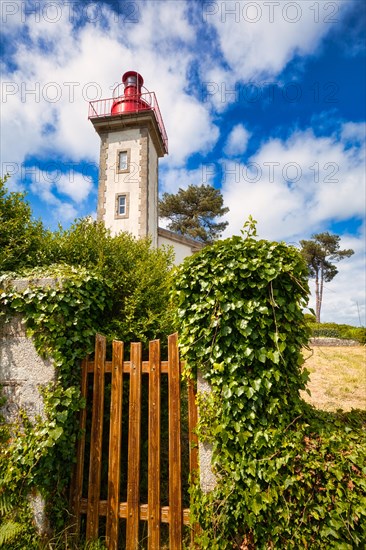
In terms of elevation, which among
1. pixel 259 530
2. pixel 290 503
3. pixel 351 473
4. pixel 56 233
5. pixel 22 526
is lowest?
pixel 22 526

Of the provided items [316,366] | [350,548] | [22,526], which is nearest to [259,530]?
[350,548]

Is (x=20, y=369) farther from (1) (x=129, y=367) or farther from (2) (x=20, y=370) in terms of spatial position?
(1) (x=129, y=367)

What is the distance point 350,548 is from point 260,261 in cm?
233

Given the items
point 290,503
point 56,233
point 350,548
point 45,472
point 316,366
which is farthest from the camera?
point 316,366

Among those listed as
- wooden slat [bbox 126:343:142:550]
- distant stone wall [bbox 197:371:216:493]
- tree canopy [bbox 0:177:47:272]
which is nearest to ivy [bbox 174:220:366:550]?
distant stone wall [bbox 197:371:216:493]

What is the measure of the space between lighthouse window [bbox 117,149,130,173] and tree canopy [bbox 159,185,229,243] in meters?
10.2

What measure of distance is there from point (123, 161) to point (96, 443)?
16.7 metres

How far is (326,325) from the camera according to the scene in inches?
864

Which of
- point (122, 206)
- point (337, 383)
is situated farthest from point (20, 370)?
point (122, 206)

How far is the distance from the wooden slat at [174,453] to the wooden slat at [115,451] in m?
0.56

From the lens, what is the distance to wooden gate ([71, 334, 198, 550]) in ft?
8.99

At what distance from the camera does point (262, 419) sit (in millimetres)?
2510

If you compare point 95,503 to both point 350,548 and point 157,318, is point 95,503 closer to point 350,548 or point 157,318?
point 157,318

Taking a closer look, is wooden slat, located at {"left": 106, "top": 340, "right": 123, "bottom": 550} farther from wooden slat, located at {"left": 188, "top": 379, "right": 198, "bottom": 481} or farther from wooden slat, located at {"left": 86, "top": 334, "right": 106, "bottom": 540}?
wooden slat, located at {"left": 188, "top": 379, "right": 198, "bottom": 481}
